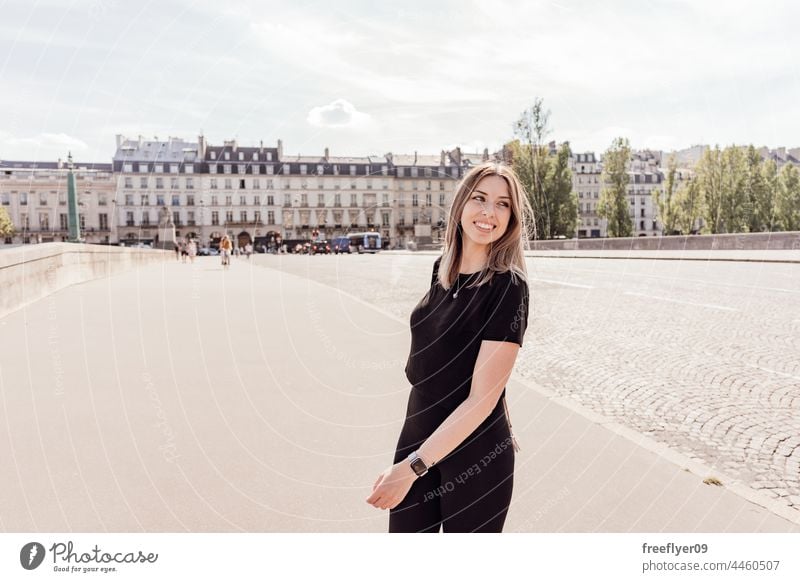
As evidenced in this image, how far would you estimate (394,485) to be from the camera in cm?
214

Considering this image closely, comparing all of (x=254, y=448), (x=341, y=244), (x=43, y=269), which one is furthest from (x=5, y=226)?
(x=254, y=448)

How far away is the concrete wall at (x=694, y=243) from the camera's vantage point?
2559 centimetres

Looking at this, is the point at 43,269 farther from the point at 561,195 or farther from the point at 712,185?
the point at 712,185

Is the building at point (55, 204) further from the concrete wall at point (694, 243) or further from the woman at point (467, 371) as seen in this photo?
the woman at point (467, 371)

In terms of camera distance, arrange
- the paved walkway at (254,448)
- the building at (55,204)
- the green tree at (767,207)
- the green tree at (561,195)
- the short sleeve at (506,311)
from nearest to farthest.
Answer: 1. the short sleeve at (506,311)
2. the paved walkway at (254,448)
3. the green tree at (561,195)
4. the green tree at (767,207)
5. the building at (55,204)

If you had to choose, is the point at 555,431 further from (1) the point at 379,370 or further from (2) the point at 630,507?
(1) the point at 379,370

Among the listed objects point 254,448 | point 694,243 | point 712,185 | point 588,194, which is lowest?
point 254,448

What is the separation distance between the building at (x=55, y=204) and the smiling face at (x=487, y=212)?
304 ft

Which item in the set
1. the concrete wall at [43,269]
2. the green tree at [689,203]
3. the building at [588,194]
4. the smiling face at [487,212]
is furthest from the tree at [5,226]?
the smiling face at [487,212]

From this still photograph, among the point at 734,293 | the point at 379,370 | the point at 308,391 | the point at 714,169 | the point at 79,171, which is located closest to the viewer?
the point at 308,391

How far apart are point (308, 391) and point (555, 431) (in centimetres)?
234

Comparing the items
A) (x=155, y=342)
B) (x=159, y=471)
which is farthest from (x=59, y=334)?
(x=159, y=471)

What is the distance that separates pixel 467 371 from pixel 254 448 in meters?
2.74
